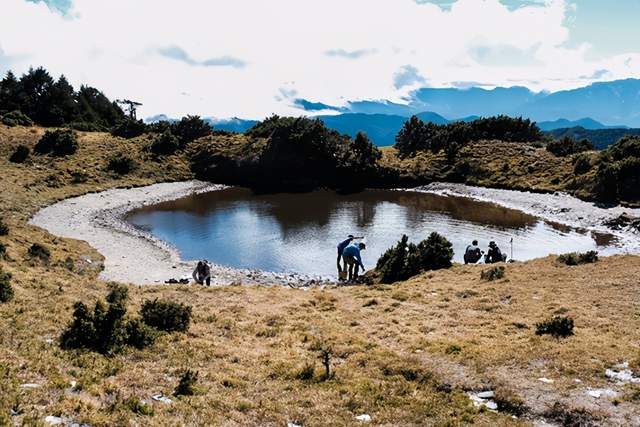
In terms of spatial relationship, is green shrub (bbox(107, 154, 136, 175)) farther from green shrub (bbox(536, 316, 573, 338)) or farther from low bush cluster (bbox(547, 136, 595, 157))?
green shrub (bbox(536, 316, 573, 338))

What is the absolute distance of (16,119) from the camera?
9544cm

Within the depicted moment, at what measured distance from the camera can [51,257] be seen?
109 ft

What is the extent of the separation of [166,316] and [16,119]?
9616 cm

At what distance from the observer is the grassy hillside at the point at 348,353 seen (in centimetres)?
1166

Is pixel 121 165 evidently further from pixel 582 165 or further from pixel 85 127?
pixel 582 165

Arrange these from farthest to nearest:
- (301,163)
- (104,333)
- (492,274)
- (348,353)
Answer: (301,163) < (492,274) < (348,353) < (104,333)

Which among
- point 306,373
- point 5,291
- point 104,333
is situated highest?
point 5,291

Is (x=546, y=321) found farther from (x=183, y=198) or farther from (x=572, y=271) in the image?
(x=183, y=198)

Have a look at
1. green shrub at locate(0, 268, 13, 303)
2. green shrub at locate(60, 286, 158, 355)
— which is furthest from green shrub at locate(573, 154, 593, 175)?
green shrub at locate(0, 268, 13, 303)

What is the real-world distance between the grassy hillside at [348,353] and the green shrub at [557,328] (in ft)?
1.65

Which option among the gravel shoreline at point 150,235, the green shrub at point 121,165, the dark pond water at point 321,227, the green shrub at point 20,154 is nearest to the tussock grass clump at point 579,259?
the dark pond water at point 321,227

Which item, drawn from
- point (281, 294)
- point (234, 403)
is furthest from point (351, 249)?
point (234, 403)

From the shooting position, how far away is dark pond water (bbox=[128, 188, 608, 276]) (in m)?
42.8

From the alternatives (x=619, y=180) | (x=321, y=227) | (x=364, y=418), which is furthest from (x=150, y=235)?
(x=619, y=180)
